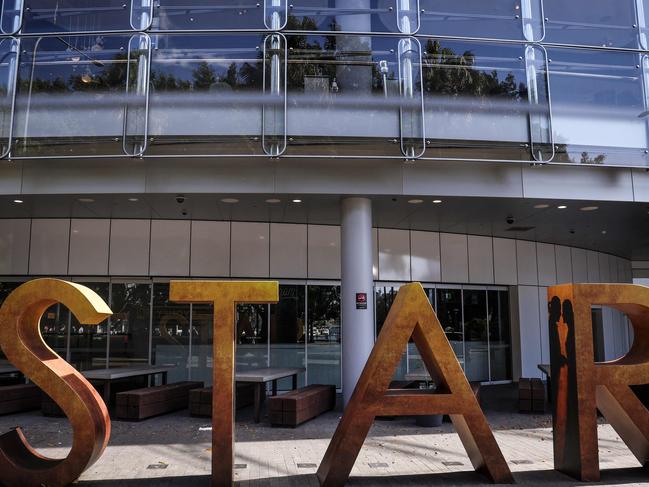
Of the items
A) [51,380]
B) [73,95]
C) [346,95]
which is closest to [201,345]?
[73,95]

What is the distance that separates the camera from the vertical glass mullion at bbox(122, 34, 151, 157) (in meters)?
10.9

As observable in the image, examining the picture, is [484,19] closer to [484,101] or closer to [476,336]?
[484,101]

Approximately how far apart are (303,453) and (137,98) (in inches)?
277

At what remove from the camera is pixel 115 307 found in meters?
15.3

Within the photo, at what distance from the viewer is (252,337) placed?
15367 millimetres

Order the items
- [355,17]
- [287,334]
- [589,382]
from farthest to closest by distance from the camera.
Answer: [287,334], [355,17], [589,382]

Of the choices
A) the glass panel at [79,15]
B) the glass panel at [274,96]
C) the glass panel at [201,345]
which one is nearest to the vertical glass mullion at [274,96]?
the glass panel at [274,96]

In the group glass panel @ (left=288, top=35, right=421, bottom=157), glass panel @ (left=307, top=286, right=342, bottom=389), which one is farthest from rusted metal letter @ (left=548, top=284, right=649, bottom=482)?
glass panel @ (left=307, top=286, right=342, bottom=389)

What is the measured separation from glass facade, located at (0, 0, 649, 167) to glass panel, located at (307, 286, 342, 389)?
18.6 ft

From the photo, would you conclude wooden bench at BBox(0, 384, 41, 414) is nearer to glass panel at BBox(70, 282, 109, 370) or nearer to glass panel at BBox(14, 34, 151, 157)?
glass panel at BBox(70, 282, 109, 370)

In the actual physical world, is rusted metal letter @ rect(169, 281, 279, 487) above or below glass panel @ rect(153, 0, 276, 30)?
below

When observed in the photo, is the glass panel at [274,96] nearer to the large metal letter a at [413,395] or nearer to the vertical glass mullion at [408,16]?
the vertical glass mullion at [408,16]

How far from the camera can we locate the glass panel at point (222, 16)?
37.6 feet

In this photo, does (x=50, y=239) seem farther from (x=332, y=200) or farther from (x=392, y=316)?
(x=392, y=316)
